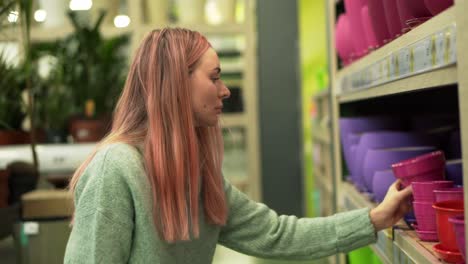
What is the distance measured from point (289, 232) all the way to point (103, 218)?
0.56 metres

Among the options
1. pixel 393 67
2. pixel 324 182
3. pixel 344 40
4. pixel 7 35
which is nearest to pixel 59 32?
pixel 7 35

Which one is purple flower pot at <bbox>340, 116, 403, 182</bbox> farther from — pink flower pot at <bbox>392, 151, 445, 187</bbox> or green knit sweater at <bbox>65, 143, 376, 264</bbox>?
pink flower pot at <bbox>392, 151, 445, 187</bbox>

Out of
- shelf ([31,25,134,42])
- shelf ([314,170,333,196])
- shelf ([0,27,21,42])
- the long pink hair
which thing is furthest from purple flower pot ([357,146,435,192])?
shelf ([31,25,134,42])

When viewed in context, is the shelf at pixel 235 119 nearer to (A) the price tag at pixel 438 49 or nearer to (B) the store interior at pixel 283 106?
(B) the store interior at pixel 283 106

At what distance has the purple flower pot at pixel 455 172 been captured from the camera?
163 centimetres

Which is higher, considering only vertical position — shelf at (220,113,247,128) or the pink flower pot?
shelf at (220,113,247,128)

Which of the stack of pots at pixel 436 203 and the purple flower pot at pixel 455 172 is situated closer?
the stack of pots at pixel 436 203

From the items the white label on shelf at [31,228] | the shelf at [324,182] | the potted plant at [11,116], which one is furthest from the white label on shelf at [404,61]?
the shelf at [324,182]

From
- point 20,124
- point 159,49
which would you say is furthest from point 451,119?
point 20,124

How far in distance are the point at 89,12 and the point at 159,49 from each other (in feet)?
11.8

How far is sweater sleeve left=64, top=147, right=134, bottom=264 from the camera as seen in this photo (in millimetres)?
1439

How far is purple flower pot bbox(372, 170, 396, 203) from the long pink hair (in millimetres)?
578

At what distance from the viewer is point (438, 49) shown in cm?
113

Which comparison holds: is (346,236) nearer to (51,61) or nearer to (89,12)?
(51,61)
